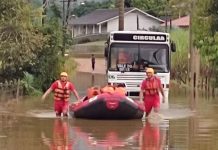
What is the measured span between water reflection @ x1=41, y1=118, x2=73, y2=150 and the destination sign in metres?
7.89

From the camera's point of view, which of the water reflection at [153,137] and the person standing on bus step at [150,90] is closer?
the water reflection at [153,137]

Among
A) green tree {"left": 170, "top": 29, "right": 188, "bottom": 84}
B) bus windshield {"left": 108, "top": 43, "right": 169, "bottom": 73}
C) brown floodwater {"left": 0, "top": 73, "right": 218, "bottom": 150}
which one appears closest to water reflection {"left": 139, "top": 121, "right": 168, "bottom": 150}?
brown floodwater {"left": 0, "top": 73, "right": 218, "bottom": 150}

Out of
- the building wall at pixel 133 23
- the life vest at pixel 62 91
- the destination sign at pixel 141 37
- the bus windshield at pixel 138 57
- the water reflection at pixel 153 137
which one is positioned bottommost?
the water reflection at pixel 153 137

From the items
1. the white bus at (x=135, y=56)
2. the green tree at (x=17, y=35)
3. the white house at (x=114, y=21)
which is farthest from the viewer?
the white house at (x=114, y=21)

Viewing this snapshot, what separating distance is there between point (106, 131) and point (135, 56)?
927 cm

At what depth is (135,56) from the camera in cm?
2838

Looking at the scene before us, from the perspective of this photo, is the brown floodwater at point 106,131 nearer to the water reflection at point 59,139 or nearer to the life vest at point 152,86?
the water reflection at point 59,139

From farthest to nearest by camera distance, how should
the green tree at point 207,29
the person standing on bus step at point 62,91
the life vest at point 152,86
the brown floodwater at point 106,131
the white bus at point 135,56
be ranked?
the green tree at point 207,29 → the white bus at point 135,56 → the person standing on bus step at point 62,91 → the life vest at point 152,86 → the brown floodwater at point 106,131

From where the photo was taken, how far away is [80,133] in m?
18.8

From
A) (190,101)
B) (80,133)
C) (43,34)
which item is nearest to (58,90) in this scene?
(80,133)

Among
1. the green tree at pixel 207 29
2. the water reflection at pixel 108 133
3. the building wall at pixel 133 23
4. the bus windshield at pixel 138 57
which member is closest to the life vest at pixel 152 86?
the water reflection at pixel 108 133

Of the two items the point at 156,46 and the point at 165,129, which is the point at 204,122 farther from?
the point at 156,46

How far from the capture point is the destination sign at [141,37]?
28.2 meters

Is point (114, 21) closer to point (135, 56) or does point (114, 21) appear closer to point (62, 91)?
point (135, 56)
